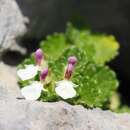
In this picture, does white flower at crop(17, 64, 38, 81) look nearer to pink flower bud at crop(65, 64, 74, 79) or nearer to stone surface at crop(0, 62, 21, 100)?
stone surface at crop(0, 62, 21, 100)

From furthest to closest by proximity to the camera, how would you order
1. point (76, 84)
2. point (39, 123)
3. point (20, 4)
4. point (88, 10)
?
point (88, 10) < point (20, 4) < point (76, 84) < point (39, 123)

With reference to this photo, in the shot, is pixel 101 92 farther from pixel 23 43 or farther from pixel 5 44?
pixel 23 43

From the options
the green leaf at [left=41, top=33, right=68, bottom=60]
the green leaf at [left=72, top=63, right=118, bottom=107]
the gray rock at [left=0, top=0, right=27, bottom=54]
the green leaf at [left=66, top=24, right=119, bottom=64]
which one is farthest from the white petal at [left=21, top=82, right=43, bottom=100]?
the green leaf at [left=66, top=24, right=119, bottom=64]

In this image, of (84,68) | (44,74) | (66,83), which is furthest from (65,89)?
(84,68)

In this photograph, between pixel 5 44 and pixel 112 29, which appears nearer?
pixel 5 44

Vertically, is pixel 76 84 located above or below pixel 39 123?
above

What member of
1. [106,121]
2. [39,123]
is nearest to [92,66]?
[106,121]

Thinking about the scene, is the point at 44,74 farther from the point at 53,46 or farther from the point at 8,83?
the point at 53,46

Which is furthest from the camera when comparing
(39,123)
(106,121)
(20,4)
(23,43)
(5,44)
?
(23,43)

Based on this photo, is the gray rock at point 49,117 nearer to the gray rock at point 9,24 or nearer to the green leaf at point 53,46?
the gray rock at point 9,24
